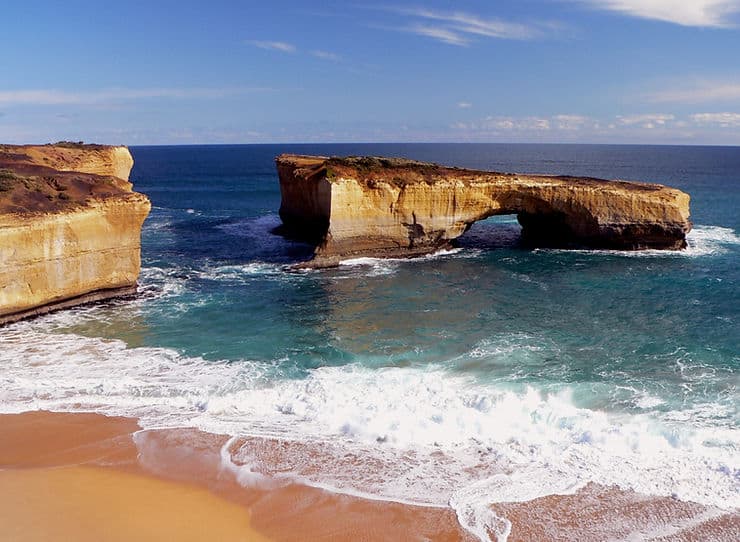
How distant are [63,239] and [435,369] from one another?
14.7 m

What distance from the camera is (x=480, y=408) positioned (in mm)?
15047

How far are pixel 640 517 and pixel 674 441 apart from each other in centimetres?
292

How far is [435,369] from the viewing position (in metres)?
17.5

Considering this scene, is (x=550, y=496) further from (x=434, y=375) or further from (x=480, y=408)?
(x=434, y=375)

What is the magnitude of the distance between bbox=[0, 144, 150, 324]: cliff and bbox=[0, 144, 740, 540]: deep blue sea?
3.42 feet

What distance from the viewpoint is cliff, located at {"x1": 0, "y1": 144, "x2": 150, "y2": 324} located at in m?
21.0

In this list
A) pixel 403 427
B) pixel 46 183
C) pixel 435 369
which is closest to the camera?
pixel 403 427

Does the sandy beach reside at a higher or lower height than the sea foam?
lower

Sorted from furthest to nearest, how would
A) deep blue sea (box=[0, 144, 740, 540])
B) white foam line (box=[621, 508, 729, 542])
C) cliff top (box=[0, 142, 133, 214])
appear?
cliff top (box=[0, 142, 133, 214]) → deep blue sea (box=[0, 144, 740, 540]) → white foam line (box=[621, 508, 729, 542])

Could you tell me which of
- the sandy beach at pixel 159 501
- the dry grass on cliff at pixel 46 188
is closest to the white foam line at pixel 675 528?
A: the sandy beach at pixel 159 501

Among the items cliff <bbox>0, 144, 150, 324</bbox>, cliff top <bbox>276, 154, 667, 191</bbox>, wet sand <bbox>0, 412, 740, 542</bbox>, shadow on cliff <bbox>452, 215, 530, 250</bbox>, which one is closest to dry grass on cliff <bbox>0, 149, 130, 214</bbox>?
cliff <bbox>0, 144, 150, 324</bbox>

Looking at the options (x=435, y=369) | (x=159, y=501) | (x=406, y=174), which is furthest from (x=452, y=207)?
(x=159, y=501)

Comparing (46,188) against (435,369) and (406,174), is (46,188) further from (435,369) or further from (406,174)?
(435,369)

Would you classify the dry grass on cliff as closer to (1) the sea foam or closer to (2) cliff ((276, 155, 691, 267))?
(1) the sea foam
